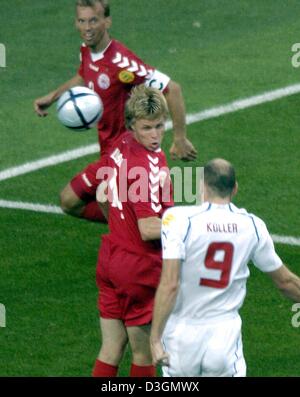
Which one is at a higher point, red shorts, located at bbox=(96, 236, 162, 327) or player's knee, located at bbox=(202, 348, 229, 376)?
red shorts, located at bbox=(96, 236, 162, 327)

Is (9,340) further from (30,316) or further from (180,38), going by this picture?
(180,38)

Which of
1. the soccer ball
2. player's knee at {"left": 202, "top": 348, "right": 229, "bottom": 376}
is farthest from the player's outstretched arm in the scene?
player's knee at {"left": 202, "top": 348, "right": 229, "bottom": 376}

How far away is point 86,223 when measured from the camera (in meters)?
15.2

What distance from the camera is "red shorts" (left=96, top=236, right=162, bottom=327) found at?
1084 cm

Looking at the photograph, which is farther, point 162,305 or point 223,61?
point 223,61

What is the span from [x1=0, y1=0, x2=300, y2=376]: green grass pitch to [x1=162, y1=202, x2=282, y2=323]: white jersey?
2193 mm

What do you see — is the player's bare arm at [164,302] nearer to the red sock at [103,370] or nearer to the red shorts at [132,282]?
the red shorts at [132,282]

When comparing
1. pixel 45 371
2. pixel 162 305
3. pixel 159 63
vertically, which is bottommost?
pixel 45 371

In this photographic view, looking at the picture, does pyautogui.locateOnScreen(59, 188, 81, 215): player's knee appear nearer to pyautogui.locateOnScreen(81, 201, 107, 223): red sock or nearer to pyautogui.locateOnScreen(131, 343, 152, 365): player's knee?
pyautogui.locateOnScreen(81, 201, 107, 223): red sock

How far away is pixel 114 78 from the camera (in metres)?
13.2

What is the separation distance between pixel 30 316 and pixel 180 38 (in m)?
7.76

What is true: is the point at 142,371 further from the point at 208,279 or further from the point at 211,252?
the point at 211,252

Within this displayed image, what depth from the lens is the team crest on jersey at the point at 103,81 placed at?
13.2 metres

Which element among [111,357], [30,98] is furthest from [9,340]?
[30,98]
